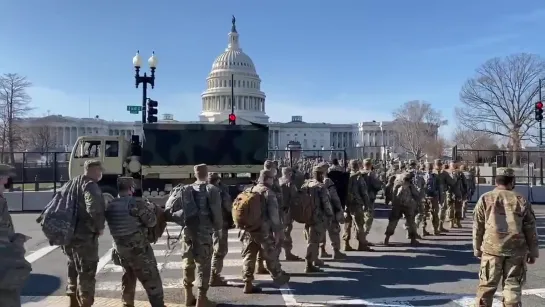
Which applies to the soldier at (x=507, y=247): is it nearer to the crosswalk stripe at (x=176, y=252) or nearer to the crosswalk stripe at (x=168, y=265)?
the crosswalk stripe at (x=168, y=265)

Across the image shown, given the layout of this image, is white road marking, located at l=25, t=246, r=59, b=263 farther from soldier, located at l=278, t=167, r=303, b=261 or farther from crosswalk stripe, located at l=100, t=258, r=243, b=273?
soldier, located at l=278, t=167, r=303, b=261

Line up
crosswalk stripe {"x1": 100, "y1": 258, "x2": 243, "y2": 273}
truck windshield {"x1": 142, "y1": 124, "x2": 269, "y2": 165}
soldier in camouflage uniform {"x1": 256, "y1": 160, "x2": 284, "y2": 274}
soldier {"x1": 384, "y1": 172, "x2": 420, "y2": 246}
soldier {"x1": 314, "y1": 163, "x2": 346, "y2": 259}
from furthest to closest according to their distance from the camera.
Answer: truck windshield {"x1": 142, "y1": 124, "x2": 269, "y2": 165} < soldier {"x1": 384, "y1": 172, "x2": 420, "y2": 246} < soldier {"x1": 314, "y1": 163, "x2": 346, "y2": 259} < crosswalk stripe {"x1": 100, "y1": 258, "x2": 243, "y2": 273} < soldier in camouflage uniform {"x1": 256, "y1": 160, "x2": 284, "y2": 274}

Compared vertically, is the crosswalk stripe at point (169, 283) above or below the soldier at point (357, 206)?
below

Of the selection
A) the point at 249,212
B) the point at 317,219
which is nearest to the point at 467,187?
the point at 317,219

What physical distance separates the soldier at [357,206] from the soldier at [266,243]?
3.87 m

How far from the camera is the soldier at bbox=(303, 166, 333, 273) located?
27.9 ft

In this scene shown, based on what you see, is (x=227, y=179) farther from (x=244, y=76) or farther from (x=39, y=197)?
(x=244, y=76)

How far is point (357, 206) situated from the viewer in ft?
35.8

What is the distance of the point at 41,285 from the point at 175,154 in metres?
9.81

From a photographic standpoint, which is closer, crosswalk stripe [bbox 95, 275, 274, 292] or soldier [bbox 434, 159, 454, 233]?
crosswalk stripe [bbox 95, 275, 274, 292]

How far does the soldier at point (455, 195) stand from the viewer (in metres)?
13.6

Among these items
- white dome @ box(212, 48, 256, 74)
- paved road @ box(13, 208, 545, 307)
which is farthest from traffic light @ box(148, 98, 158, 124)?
white dome @ box(212, 48, 256, 74)

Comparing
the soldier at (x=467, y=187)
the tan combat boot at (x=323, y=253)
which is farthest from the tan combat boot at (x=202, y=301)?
the soldier at (x=467, y=187)

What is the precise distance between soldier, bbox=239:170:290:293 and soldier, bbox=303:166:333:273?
1362 millimetres
